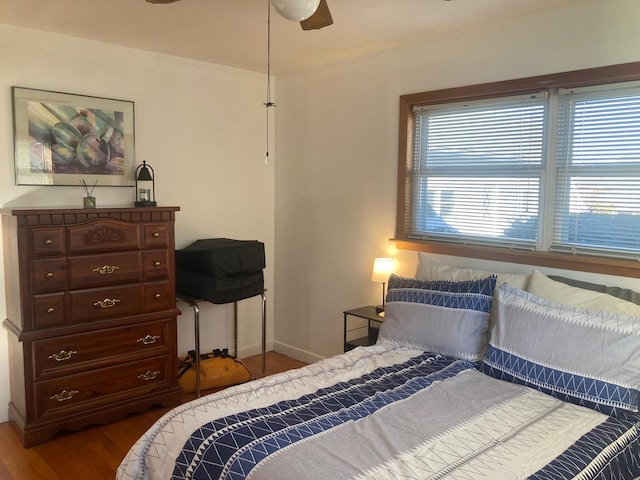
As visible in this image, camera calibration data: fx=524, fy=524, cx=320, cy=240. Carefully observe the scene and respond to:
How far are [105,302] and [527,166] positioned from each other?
266 cm

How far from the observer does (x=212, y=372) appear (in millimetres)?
3863

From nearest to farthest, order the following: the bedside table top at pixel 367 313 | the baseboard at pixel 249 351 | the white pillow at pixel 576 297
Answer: the white pillow at pixel 576 297 → the bedside table top at pixel 367 313 → the baseboard at pixel 249 351

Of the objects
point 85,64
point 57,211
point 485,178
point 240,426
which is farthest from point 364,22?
point 240,426

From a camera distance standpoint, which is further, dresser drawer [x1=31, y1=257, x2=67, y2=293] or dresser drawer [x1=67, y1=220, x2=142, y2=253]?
dresser drawer [x1=67, y1=220, x2=142, y2=253]

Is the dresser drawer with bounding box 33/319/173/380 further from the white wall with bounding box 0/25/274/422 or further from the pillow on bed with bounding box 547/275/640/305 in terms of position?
the pillow on bed with bounding box 547/275/640/305

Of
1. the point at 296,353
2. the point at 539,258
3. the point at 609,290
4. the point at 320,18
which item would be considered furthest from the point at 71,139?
the point at 609,290

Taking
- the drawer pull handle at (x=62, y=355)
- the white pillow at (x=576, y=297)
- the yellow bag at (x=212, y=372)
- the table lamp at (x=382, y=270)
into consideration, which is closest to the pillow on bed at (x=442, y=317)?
the white pillow at (x=576, y=297)

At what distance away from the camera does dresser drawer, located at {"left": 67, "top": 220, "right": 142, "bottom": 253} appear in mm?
3076

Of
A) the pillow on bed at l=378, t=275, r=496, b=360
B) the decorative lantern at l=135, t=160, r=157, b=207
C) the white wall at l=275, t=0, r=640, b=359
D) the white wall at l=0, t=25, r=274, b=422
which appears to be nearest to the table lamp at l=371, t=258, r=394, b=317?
the white wall at l=275, t=0, r=640, b=359

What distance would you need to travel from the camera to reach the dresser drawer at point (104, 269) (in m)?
3.10

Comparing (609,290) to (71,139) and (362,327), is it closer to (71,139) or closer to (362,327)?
(362,327)

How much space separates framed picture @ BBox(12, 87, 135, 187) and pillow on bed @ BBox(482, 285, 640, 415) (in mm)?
2670

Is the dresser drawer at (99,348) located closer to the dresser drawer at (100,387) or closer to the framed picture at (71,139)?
the dresser drawer at (100,387)

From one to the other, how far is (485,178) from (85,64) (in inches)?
107
